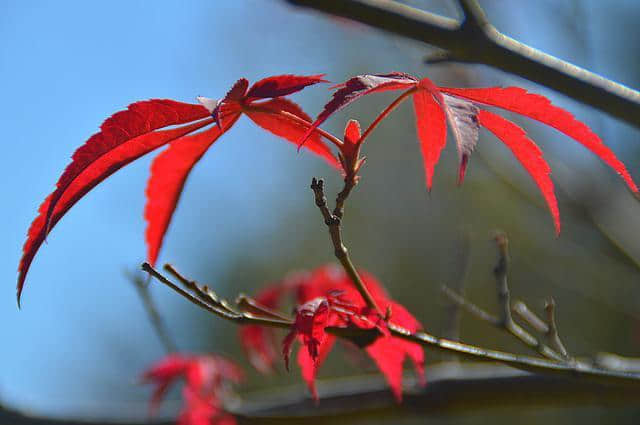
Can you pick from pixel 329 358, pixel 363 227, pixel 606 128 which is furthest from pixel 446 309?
pixel 363 227

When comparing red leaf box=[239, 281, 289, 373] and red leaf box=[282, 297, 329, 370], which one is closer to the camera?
red leaf box=[282, 297, 329, 370]

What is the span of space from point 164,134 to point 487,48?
341 mm

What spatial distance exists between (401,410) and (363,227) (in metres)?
4.33

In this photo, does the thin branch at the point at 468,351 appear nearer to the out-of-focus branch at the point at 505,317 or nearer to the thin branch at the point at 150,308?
the out-of-focus branch at the point at 505,317

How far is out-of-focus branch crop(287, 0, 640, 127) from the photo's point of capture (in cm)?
71

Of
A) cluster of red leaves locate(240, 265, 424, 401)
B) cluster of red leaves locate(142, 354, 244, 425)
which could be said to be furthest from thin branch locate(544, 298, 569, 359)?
cluster of red leaves locate(142, 354, 244, 425)

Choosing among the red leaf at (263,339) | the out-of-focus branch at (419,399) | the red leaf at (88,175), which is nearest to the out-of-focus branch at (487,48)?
the red leaf at (88,175)

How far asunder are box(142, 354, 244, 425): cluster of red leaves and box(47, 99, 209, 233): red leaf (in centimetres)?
74

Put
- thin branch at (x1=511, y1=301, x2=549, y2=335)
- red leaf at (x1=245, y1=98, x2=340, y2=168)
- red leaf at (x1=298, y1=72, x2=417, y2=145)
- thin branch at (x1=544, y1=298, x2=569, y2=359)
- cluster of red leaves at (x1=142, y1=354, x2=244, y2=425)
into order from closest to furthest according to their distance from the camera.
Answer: red leaf at (x1=298, y1=72, x2=417, y2=145), red leaf at (x1=245, y1=98, x2=340, y2=168), thin branch at (x1=544, y1=298, x2=569, y2=359), thin branch at (x1=511, y1=301, x2=549, y2=335), cluster of red leaves at (x1=142, y1=354, x2=244, y2=425)

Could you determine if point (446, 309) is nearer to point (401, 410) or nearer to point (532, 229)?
point (401, 410)

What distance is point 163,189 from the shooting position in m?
0.74

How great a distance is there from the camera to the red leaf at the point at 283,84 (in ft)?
1.92

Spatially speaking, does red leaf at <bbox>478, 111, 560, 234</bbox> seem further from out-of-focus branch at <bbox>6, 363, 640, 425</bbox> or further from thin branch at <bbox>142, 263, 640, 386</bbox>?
out-of-focus branch at <bbox>6, 363, 640, 425</bbox>

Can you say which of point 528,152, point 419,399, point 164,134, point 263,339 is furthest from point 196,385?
point 528,152
